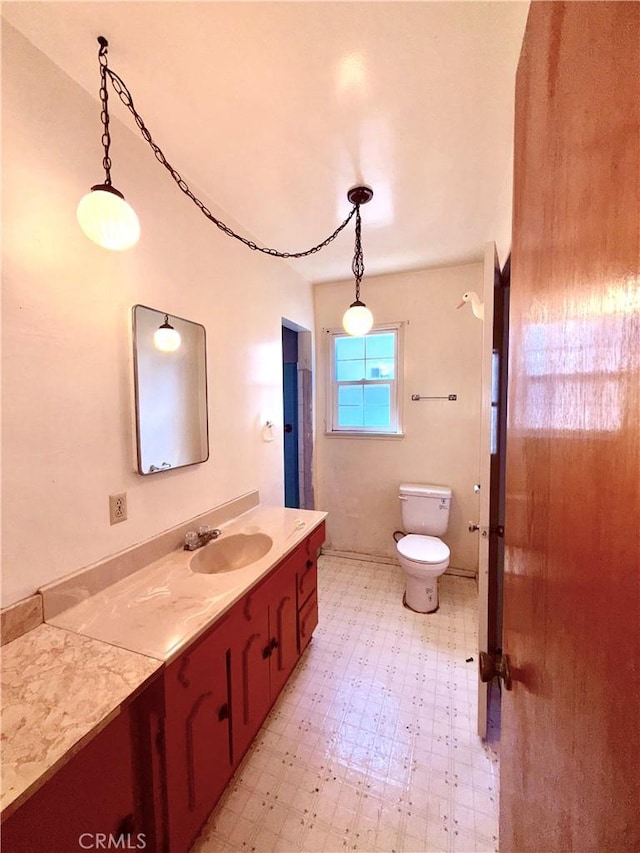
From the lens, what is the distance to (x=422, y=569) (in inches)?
84.4

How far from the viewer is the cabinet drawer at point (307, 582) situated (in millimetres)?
1694

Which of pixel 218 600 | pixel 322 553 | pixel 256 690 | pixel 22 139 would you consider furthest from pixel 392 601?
pixel 22 139

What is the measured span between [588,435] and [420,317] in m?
2.57

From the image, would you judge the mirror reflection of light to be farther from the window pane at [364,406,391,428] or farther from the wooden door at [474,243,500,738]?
the window pane at [364,406,391,428]

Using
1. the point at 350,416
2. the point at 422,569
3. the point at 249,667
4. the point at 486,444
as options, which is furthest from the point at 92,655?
the point at 350,416

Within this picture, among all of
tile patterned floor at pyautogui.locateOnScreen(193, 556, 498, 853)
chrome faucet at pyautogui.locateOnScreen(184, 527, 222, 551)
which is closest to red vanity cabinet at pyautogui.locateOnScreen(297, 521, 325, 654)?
tile patterned floor at pyautogui.locateOnScreen(193, 556, 498, 853)

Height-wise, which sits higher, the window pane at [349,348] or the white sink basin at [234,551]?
the window pane at [349,348]

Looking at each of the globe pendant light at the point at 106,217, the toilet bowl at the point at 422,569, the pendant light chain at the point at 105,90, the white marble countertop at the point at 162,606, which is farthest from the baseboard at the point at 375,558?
the pendant light chain at the point at 105,90

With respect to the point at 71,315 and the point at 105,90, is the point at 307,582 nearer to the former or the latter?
the point at 71,315

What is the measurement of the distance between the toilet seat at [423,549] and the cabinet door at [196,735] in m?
1.43

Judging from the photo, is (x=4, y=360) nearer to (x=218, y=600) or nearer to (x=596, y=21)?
(x=218, y=600)

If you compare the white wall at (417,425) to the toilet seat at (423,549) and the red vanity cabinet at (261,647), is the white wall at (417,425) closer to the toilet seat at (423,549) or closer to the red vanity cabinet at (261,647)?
the toilet seat at (423,549)

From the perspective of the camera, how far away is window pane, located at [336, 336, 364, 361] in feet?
9.61
